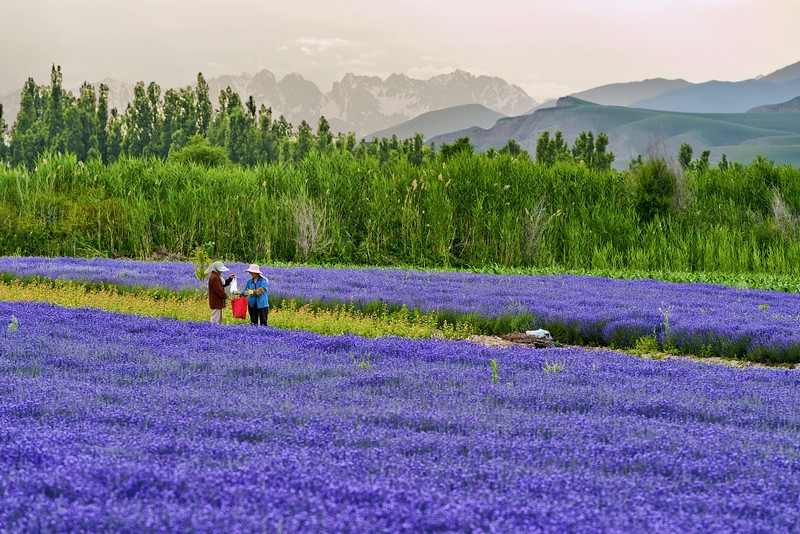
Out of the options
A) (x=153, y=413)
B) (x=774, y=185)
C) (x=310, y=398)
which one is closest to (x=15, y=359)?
(x=153, y=413)

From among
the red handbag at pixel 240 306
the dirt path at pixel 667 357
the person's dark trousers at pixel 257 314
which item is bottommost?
the dirt path at pixel 667 357

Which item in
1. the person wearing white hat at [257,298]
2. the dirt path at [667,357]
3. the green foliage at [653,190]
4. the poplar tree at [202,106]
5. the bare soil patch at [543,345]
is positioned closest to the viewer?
the dirt path at [667,357]

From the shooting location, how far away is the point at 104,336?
798 cm

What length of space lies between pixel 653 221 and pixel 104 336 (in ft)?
56.4

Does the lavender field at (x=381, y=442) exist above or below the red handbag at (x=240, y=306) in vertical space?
below

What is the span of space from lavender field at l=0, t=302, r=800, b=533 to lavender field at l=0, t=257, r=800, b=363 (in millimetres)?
2651

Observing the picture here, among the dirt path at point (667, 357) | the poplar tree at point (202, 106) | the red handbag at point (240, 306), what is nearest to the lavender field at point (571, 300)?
the dirt path at point (667, 357)

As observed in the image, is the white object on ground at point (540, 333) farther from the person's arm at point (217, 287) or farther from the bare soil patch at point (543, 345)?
the person's arm at point (217, 287)

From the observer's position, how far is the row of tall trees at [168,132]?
209ft

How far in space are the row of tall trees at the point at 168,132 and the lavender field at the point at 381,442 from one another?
176 feet

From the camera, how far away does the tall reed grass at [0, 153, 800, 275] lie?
2028cm

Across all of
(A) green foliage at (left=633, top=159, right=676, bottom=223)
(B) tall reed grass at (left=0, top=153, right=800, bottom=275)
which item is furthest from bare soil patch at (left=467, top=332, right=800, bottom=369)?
(A) green foliage at (left=633, top=159, right=676, bottom=223)

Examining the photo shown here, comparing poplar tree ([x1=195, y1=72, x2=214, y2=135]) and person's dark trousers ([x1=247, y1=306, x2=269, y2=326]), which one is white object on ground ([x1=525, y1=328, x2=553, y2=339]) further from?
poplar tree ([x1=195, y1=72, x2=214, y2=135])

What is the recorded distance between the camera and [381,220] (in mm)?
20812
